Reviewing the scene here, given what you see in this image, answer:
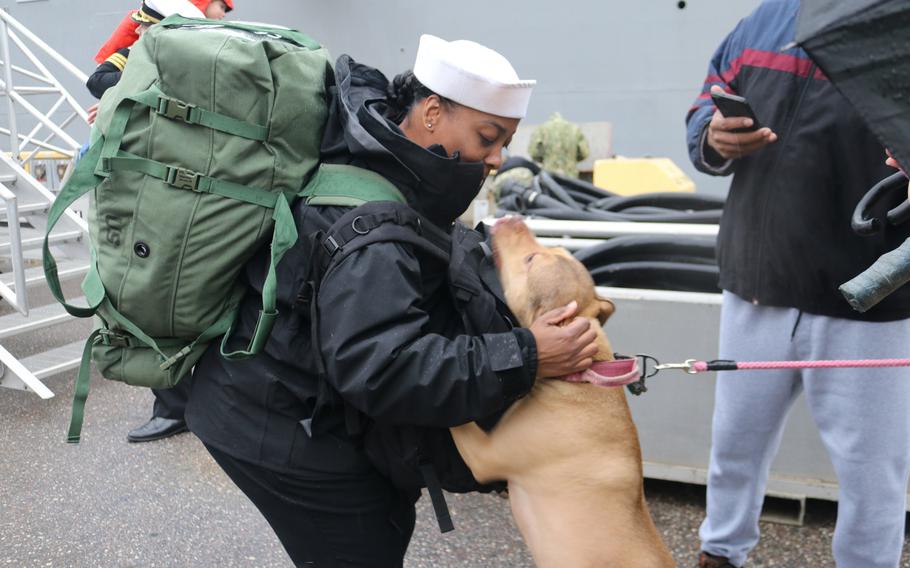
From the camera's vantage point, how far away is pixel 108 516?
3.63 meters

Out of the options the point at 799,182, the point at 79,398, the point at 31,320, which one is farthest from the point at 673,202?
the point at 31,320

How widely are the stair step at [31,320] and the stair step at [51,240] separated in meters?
0.50

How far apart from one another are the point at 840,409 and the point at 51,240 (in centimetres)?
527

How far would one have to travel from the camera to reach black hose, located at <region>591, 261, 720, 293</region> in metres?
3.47

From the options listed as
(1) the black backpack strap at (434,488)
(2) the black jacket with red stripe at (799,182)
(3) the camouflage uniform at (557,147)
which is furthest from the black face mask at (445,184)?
(3) the camouflage uniform at (557,147)

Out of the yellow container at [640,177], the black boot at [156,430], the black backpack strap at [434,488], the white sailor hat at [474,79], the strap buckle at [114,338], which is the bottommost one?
the black boot at [156,430]

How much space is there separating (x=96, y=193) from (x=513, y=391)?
0.96 meters

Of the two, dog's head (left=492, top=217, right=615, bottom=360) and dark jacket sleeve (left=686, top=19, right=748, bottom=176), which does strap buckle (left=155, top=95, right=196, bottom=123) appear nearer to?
dog's head (left=492, top=217, right=615, bottom=360)

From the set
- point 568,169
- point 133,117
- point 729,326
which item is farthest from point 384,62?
point 133,117

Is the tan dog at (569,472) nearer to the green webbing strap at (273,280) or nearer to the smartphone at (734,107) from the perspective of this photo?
the green webbing strap at (273,280)

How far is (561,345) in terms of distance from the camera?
5.09 feet

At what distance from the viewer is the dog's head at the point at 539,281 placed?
5.99 ft

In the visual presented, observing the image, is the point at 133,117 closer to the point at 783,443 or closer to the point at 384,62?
the point at 783,443

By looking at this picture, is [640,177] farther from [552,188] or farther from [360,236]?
[360,236]
